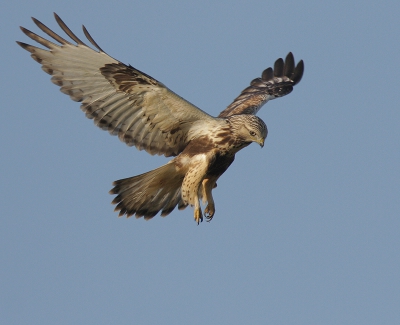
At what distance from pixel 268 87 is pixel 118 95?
333 cm

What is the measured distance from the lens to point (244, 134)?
8.90 meters

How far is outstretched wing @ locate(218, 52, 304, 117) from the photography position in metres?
10.5

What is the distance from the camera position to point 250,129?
886 cm

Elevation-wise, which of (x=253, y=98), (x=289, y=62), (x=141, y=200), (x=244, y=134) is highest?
(x=289, y=62)

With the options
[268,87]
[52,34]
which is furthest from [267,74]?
[52,34]

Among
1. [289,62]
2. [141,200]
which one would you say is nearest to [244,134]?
[141,200]

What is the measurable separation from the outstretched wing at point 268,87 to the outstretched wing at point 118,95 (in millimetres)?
1470

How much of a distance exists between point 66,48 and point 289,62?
175 inches

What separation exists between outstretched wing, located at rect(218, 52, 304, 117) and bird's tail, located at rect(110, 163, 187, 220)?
139 cm

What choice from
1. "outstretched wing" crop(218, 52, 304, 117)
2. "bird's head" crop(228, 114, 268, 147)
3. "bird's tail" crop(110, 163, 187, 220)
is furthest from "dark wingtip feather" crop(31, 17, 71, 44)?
"outstretched wing" crop(218, 52, 304, 117)

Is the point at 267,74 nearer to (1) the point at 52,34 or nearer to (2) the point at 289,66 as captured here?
(2) the point at 289,66

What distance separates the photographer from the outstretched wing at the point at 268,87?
1052 cm

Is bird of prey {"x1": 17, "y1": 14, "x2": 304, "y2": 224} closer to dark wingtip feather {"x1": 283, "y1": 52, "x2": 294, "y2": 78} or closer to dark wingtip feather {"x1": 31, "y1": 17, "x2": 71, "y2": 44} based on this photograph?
dark wingtip feather {"x1": 31, "y1": 17, "x2": 71, "y2": 44}

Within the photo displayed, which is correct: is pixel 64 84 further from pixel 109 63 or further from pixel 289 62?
pixel 289 62
